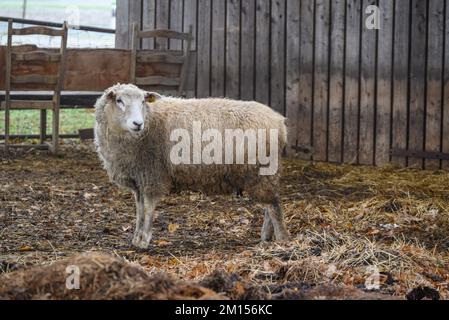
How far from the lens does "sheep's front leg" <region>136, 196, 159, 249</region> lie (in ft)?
26.2

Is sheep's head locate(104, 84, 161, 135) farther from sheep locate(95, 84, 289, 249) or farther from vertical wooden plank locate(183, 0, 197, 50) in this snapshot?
vertical wooden plank locate(183, 0, 197, 50)

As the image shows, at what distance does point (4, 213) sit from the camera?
922 cm

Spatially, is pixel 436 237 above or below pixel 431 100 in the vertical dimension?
below

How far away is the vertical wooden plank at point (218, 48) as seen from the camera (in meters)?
13.6

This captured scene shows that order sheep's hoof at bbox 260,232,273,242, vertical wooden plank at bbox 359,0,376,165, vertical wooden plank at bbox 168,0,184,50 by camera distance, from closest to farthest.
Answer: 1. sheep's hoof at bbox 260,232,273,242
2. vertical wooden plank at bbox 359,0,376,165
3. vertical wooden plank at bbox 168,0,184,50

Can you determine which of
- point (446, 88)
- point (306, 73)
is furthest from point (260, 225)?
point (306, 73)

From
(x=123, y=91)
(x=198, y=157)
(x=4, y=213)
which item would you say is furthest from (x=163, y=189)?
(x=4, y=213)

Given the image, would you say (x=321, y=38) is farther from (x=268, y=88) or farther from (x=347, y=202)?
(x=347, y=202)

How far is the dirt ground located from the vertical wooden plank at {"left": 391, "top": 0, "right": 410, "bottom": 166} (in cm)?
43

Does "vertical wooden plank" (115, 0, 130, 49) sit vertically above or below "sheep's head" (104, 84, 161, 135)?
above

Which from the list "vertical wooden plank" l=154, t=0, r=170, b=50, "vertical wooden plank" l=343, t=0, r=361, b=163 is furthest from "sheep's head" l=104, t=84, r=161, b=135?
"vertical wooden plank" l=154, t=0, r=170, b=50

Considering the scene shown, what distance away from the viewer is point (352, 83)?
12.3 meters

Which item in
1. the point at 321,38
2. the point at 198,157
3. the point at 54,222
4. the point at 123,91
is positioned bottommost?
the point at 54,222
